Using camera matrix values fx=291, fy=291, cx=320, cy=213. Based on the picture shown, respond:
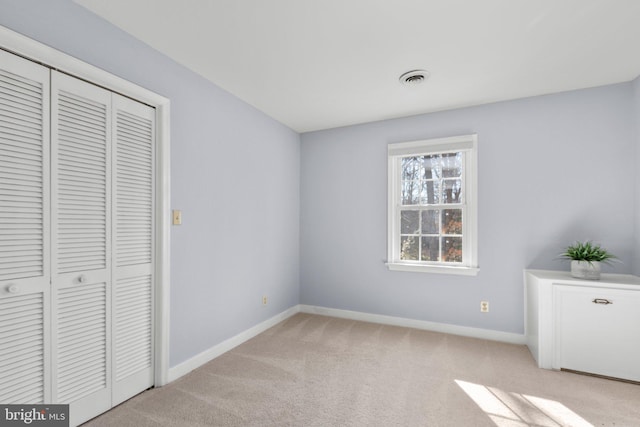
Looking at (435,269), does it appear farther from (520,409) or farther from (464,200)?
(520,409)

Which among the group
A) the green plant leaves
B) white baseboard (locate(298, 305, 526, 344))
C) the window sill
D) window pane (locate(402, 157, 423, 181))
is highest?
window pane (locate(402, 157, 423, 181))

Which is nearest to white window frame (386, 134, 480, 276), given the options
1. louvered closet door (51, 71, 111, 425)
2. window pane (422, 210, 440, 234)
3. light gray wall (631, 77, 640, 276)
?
window pane (422, 210, 440, 234)

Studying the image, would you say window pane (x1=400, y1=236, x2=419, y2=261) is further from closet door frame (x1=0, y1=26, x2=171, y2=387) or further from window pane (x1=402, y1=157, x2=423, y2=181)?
closet door frame (x1=0, y1=26, x2=171, y2=387)

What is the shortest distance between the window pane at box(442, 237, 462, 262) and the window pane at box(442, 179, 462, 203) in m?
0.45

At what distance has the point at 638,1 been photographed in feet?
5.57

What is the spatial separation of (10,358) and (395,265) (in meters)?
3.23

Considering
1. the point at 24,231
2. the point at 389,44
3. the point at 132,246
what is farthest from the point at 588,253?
the point at 24,231

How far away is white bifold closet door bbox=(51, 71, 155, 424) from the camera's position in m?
1.69

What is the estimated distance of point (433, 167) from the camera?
347 centimetres

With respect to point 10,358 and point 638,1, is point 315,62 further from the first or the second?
point 10,358

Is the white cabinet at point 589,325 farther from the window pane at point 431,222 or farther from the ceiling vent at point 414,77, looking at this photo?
the ceiling vent at point 414,77

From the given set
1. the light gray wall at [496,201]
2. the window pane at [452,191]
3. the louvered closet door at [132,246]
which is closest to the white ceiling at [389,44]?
the light gray wall at [496,201]

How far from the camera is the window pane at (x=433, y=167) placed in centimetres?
344

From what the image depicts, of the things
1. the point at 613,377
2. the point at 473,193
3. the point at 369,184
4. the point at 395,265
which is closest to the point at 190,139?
the point at 369,184
